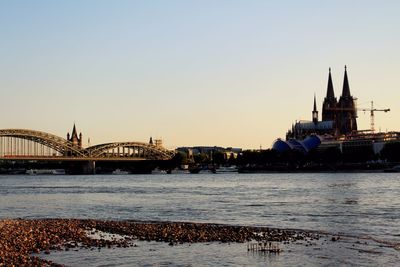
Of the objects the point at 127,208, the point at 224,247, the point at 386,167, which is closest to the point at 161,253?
the point at 224,247

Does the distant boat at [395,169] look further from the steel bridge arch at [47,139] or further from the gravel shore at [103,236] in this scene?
the gravel shore at [103,236]

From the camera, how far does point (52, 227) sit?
3139 centimetres

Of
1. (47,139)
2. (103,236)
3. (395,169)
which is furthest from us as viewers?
(47,139)

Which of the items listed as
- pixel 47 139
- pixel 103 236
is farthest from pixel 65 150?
pixel 103 236

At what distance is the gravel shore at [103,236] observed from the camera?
80.9 ft

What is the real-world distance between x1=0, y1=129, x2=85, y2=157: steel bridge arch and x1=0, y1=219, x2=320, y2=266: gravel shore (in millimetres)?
139453

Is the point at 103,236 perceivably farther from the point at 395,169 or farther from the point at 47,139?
the point at 47,139

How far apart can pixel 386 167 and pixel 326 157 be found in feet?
89.2

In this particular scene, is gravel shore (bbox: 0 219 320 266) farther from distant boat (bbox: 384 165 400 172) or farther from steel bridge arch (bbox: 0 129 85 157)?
steel bridge arch (bbox: 0 129 85 157)

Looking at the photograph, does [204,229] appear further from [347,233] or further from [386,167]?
[386,167]

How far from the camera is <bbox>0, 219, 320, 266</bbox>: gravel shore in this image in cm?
2466

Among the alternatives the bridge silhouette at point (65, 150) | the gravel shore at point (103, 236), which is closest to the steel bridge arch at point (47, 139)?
the bridge silhouette at point (65, 150)

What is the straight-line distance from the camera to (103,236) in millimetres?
28828

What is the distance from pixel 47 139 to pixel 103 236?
151 metres
